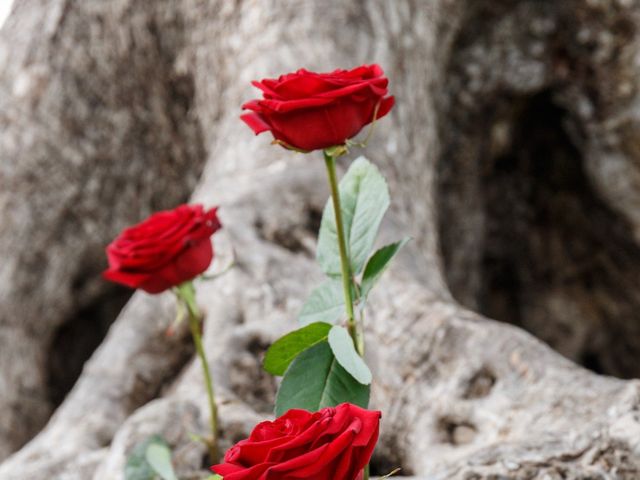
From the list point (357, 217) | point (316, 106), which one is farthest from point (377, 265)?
point (316, 106)

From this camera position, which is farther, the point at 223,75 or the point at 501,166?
the point at 501,166

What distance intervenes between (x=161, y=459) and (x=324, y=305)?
0.32 meters

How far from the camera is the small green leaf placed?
1.18 meters

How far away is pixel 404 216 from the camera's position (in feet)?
5.98

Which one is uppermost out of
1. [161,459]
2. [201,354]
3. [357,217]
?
[357,217]

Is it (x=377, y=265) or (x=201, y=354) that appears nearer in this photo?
(x=377, y=265)

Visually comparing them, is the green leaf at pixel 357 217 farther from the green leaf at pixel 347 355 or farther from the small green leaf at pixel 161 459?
the small green leaf at pixel 161 459

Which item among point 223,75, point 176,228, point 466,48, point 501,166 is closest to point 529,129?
point 501,166

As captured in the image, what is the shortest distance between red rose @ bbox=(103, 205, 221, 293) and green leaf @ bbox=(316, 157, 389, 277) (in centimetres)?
16

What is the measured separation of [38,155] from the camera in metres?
2.13

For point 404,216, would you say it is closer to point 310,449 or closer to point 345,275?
point 345,275

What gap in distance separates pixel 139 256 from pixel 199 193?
30.1 inches

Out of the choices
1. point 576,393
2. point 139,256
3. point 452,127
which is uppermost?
point 452,127

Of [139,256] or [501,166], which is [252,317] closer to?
[139,256]
